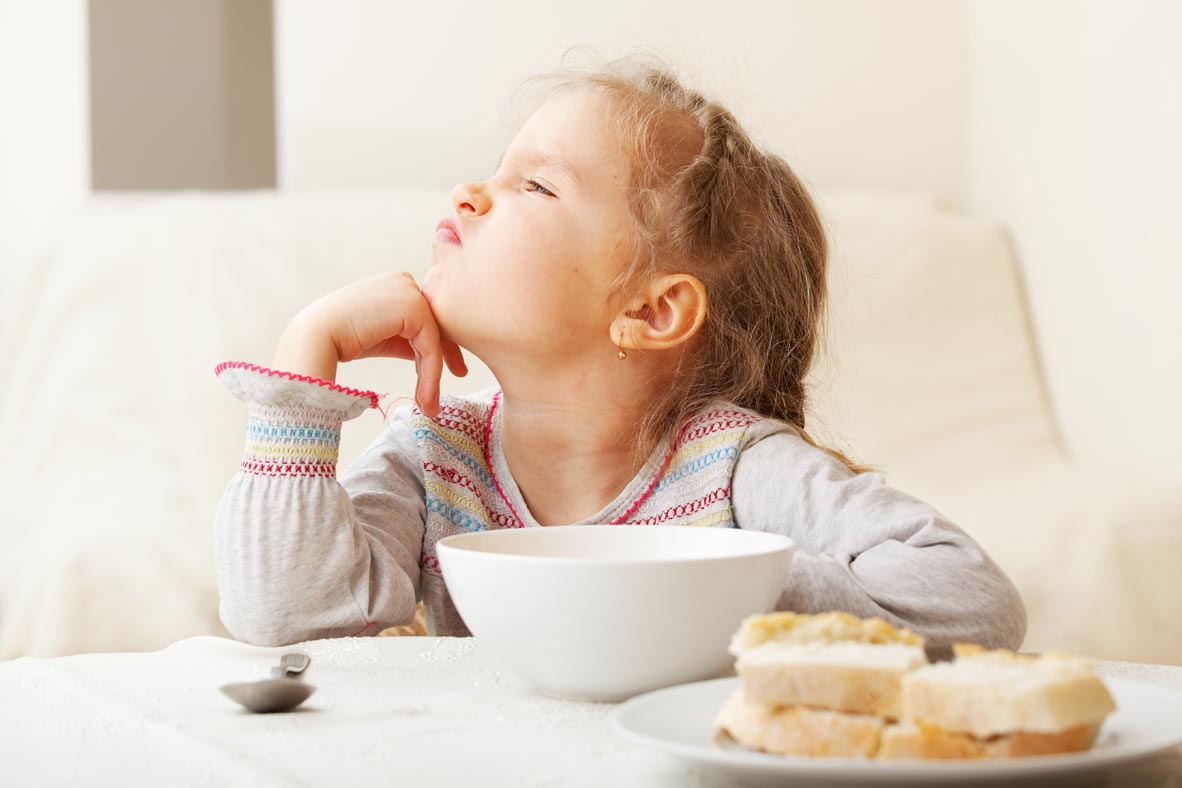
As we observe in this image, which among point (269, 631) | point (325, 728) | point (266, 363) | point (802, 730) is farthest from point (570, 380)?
point (266, 363)

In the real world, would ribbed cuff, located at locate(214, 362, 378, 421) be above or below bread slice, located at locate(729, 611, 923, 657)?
above

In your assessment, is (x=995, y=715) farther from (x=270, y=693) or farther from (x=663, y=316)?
(x=663, y=316)

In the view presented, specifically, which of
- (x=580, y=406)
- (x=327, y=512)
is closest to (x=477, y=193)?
(x=580, y=406)

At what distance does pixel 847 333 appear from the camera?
7.68 ft

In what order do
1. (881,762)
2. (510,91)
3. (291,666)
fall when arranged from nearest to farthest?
(881,762) < (291,666) < (510,91)

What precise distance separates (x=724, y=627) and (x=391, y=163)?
7.40 ft

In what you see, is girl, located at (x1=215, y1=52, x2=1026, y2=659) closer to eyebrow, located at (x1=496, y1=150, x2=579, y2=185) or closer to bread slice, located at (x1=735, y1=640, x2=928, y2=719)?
eyebrow, located at (x1=496, y1=150, x2=579, y2=185)

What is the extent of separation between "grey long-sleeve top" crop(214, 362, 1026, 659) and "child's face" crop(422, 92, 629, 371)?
12 cm

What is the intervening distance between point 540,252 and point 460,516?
0.25 meters

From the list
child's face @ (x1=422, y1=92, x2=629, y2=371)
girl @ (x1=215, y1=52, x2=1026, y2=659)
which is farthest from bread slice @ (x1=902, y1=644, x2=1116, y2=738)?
child's face @ (x1=422, y1=92, x2=629, y2=371)

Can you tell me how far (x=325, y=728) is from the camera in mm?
577

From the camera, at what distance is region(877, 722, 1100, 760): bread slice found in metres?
0.44

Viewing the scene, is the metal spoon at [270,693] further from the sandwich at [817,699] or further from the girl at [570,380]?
the girl at [570,380]

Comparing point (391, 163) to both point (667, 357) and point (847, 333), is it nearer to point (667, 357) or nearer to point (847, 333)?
point (847, 333)
